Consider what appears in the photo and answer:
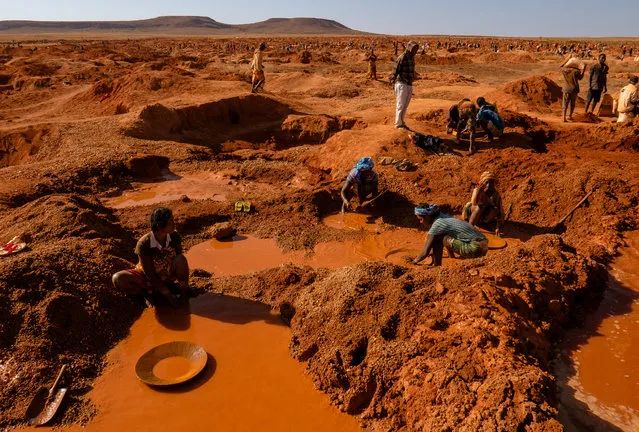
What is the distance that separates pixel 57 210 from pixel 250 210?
9.08ft

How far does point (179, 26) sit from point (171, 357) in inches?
5965

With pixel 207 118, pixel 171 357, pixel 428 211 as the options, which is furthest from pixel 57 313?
pixel 207 118

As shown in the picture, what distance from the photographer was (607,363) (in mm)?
3586

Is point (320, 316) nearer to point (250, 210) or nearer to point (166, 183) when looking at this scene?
point (250, 210)

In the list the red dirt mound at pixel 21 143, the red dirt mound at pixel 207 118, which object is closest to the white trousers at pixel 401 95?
the red dirt mound at pixel 207 118

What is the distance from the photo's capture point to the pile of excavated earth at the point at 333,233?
3221 millimetres

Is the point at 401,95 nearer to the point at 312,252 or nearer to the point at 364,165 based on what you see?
the point at 364,165

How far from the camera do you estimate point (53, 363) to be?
3633 mm

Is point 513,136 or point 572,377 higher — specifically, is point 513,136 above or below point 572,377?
above

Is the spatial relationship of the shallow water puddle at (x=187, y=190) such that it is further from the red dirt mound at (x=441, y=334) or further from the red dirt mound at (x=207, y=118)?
the red dirt mound at (x=441, y=334)

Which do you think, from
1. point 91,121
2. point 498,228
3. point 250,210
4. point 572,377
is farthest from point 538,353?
point 91,121

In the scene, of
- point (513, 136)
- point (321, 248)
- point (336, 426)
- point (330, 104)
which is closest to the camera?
point (336, 426)

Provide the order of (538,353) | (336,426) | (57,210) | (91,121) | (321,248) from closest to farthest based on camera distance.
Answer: (336,426), (538,353), (57,210), (321,248), (91,121)

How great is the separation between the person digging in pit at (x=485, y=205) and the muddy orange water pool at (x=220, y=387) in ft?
11.3
